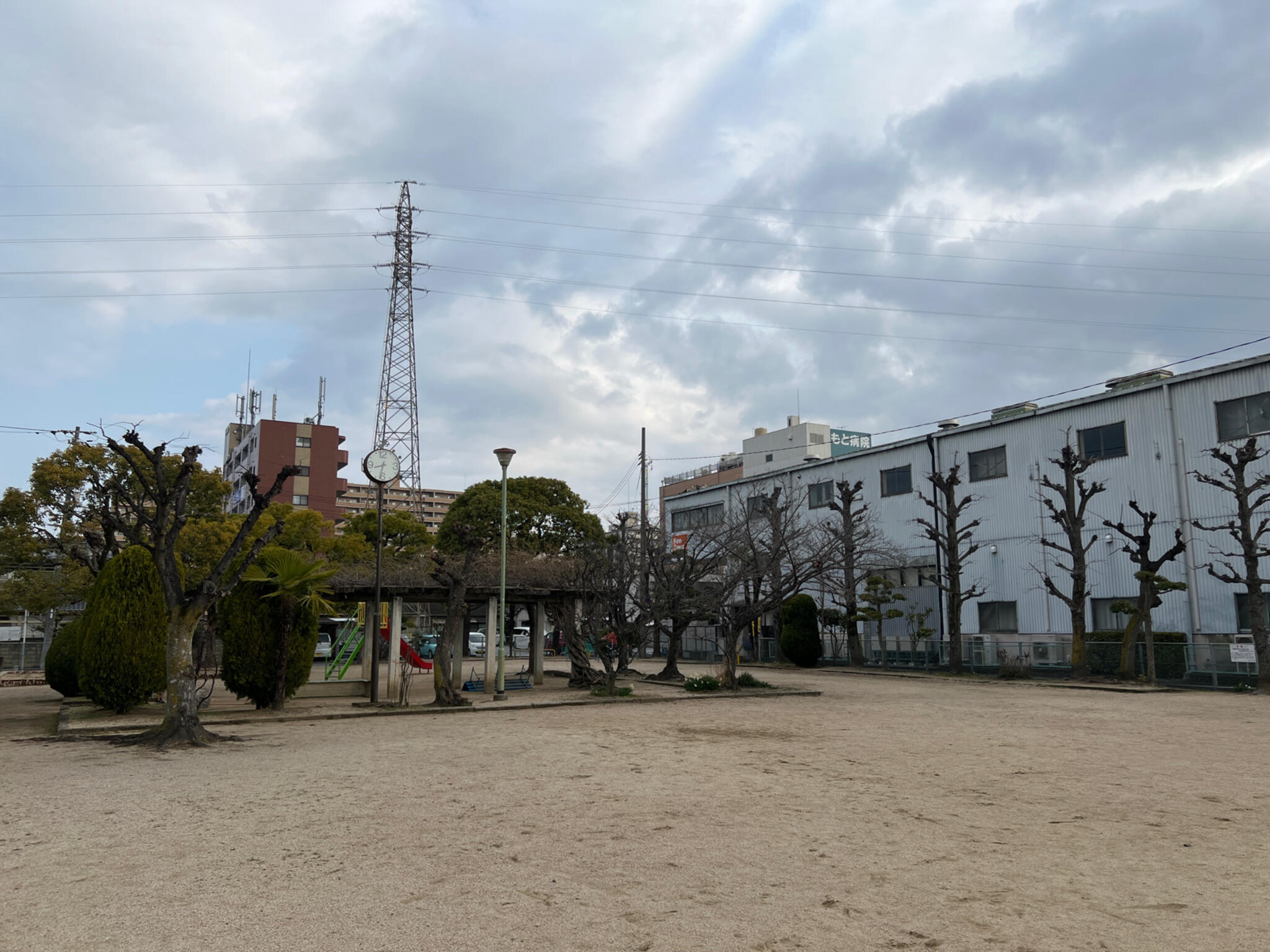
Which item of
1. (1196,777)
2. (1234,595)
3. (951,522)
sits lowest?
(1196,777)

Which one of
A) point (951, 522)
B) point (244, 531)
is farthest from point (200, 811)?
point (951, 522)

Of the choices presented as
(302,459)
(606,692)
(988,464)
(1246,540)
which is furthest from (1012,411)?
(302,459)

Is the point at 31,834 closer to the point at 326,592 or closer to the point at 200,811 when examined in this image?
the point at 200,811

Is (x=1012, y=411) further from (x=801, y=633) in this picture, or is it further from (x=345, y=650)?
(x=345, y=650)

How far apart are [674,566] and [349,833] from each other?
19.1m

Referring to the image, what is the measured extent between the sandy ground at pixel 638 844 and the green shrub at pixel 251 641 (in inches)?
164

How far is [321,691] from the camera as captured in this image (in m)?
21.5

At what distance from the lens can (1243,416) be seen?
87.7 feet

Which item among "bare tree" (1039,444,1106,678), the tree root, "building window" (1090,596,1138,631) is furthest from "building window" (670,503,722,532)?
the tree root

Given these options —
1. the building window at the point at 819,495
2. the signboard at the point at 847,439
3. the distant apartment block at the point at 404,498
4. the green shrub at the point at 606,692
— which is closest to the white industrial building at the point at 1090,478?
the building window at the point at 819,495

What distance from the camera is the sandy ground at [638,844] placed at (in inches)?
208

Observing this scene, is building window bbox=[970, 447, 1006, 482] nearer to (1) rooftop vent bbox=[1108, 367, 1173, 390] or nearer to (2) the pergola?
(1) rooftop vent bbox=[1108, 367, 1173, 390]

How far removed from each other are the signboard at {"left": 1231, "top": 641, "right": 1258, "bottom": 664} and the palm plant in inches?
872

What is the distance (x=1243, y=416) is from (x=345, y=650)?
2626 centimetres
